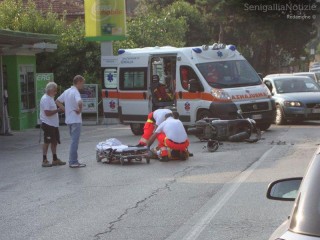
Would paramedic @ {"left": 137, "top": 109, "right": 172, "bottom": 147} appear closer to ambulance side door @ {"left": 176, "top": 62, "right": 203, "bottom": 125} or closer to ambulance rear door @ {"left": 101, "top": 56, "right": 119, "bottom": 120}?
ambulance side door @ {"left": 176, "top": 62, "right": 203, "bottom": 125}

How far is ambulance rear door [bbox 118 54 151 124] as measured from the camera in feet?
75.1

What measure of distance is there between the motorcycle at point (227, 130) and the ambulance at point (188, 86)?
1.52 m

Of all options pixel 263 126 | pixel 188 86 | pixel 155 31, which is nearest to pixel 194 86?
Result: pixel 188 86

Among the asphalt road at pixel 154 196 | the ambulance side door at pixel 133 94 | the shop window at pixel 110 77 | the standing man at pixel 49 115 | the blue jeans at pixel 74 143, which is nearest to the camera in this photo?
the asphalt road at pixel 154 196

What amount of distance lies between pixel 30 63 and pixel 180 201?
65.4 feet

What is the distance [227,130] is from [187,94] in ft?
10.0

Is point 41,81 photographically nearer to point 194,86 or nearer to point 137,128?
point 137,128

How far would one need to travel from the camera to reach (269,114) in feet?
70.4

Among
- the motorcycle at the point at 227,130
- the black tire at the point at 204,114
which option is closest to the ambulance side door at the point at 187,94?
the black tire at the point at 204,114

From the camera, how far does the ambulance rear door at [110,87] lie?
79.0ft

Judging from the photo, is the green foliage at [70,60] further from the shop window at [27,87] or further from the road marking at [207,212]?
the road marking at [207,212]

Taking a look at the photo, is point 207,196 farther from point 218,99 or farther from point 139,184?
point 218,99

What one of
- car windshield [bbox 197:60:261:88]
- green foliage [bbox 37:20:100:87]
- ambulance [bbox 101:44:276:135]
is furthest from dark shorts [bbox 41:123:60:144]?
green foliage [bbox 37:20:100:87]

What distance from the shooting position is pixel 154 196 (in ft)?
36.0
